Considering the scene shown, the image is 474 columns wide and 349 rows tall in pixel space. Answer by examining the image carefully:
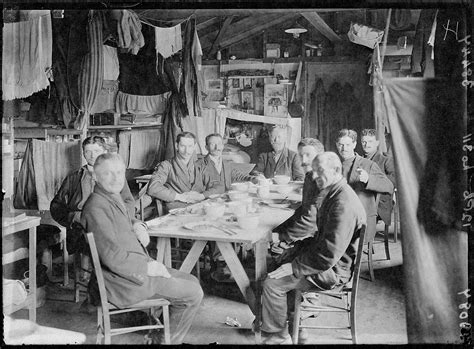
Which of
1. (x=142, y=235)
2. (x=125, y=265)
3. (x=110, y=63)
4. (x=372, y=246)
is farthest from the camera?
(x=110, y=63)

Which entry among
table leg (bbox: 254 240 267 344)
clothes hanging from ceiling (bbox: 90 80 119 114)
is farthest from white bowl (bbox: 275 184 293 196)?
clothes hanging from ceiling (bbox: 90 80 119 114)

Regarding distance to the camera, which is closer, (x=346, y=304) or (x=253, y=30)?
(x=346, y=304)

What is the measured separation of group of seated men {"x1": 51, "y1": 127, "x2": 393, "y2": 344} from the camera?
9.71 feet

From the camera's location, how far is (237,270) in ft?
9.93

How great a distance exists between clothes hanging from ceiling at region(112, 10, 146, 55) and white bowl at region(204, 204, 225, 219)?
3.81ft

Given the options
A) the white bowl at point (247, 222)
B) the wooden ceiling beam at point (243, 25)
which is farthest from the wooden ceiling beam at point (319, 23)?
the white bowl at point (247, 222)

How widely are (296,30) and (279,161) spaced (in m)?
0.87

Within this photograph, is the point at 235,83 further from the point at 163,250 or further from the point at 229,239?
the point at 163,250

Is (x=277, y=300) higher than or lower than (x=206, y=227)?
lower

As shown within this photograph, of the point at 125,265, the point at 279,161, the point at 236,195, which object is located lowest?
the point at 125,265

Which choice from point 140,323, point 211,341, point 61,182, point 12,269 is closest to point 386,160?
point 211,341

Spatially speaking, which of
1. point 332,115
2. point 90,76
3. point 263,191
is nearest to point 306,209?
point 263,191

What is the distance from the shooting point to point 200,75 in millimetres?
3256

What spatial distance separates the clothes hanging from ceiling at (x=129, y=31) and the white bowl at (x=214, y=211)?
1161 millimetres
